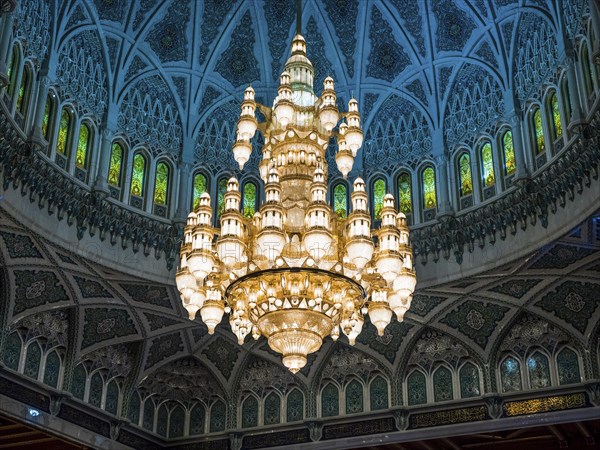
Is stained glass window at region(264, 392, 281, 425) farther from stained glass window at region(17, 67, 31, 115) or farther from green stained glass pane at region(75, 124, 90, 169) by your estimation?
stained glass window at region(17, 67, 31, 115)

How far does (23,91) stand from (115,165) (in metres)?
2.57

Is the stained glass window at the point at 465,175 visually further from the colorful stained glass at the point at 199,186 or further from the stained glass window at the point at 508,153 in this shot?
the colorful stained glass at the point at 199,186

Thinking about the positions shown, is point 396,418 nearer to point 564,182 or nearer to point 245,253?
point 564,182

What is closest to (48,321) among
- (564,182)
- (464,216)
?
(464,216)

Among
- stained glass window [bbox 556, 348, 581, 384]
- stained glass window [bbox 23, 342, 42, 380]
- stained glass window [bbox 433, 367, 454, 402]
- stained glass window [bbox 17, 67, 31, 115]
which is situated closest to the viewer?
stained glass window [bbox 17, 67, 31, 115]

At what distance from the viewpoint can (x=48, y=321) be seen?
15.6 metres

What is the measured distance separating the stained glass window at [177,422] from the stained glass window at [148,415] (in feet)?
1.75

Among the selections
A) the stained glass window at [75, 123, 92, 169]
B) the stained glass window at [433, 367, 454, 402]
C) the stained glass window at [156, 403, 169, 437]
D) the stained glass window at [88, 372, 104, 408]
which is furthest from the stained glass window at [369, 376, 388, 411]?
the stained glass window at [75, 123, 92, 169]

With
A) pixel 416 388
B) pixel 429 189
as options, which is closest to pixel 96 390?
pixel 416 388

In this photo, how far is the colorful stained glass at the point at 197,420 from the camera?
18.2 m

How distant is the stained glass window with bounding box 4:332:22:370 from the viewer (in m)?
14.7

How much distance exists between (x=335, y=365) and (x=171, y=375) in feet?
11.9

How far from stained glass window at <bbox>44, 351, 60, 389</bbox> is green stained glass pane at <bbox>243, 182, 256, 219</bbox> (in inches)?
185

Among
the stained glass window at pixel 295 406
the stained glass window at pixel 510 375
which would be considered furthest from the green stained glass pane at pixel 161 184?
the stained glass window at pixel 510 375
